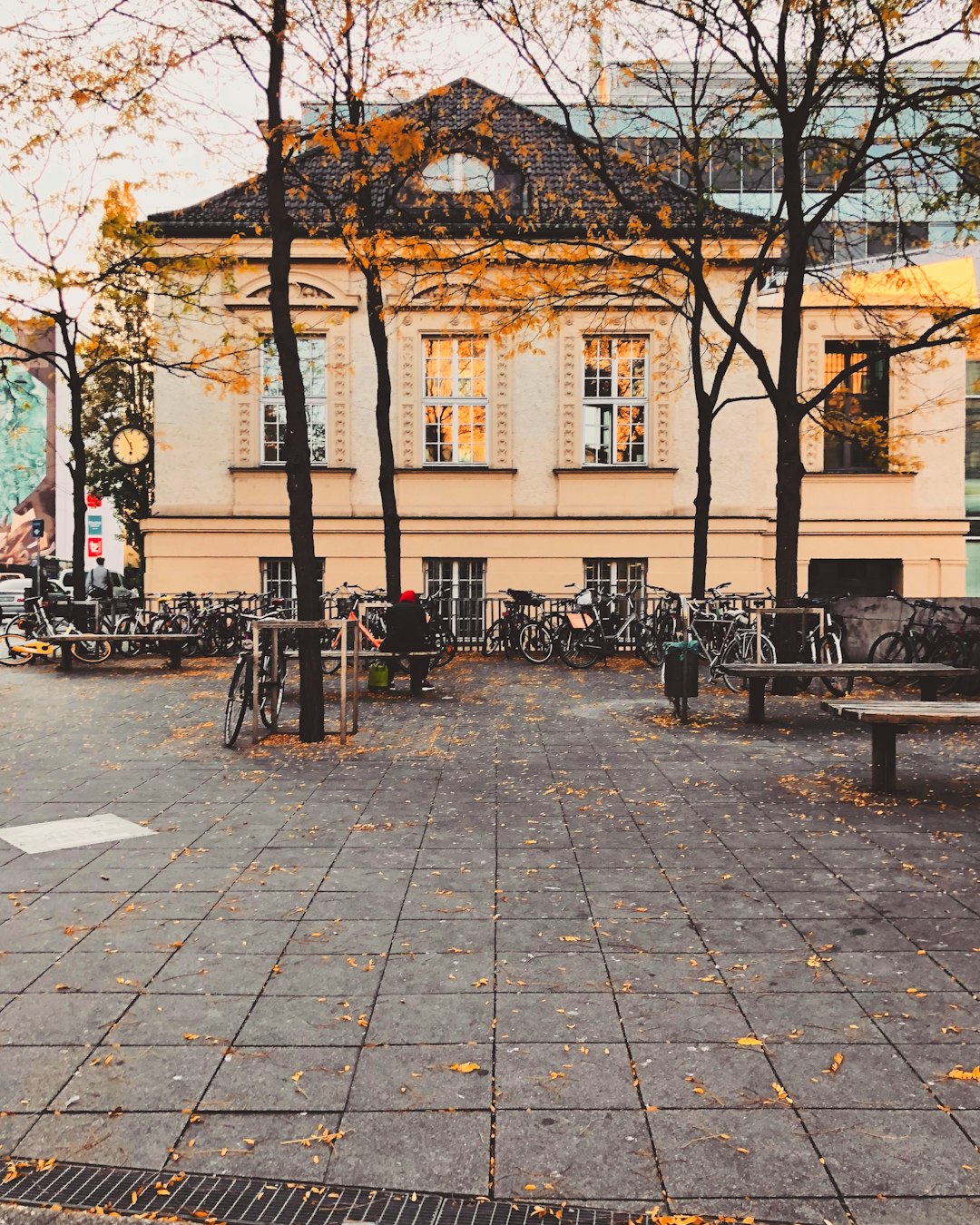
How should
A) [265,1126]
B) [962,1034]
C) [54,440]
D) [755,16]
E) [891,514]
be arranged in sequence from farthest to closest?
[54,440]
[891,514]
[755,16]
[962,1034]
[265,1126]

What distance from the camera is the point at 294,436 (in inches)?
384

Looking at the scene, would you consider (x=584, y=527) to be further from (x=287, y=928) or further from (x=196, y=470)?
(x=287, y=928)

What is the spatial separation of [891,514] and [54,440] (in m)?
52.8

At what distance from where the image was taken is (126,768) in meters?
8.39

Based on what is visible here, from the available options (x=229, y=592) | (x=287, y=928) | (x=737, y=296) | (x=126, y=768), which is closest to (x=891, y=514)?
(x=737, y=296)

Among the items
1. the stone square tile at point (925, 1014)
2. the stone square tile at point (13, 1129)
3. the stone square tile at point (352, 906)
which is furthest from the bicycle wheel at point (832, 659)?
the stone square tile at point (13, 1129)

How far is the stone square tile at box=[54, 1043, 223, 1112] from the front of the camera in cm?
302

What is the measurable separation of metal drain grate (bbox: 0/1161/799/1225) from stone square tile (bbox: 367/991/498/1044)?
807 millimetres

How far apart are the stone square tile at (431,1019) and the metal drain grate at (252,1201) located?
2.65 feet

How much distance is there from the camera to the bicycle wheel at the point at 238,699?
945 centimetres

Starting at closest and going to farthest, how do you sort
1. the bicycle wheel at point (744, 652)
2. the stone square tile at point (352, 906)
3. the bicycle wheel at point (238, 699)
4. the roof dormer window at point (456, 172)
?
the stone square tile at point (352, 906)
the bicycle wheel at point (238, 699)
the bicycle wheel at point (744, 652)
the roof dormer window at point (456, 172)

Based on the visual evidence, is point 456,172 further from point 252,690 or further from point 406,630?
point 252,690

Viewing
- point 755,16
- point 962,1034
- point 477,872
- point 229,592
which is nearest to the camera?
point 962,1034

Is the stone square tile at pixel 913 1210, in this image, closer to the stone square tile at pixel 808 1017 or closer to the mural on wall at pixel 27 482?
the stone square tile at pixel 808 1017
